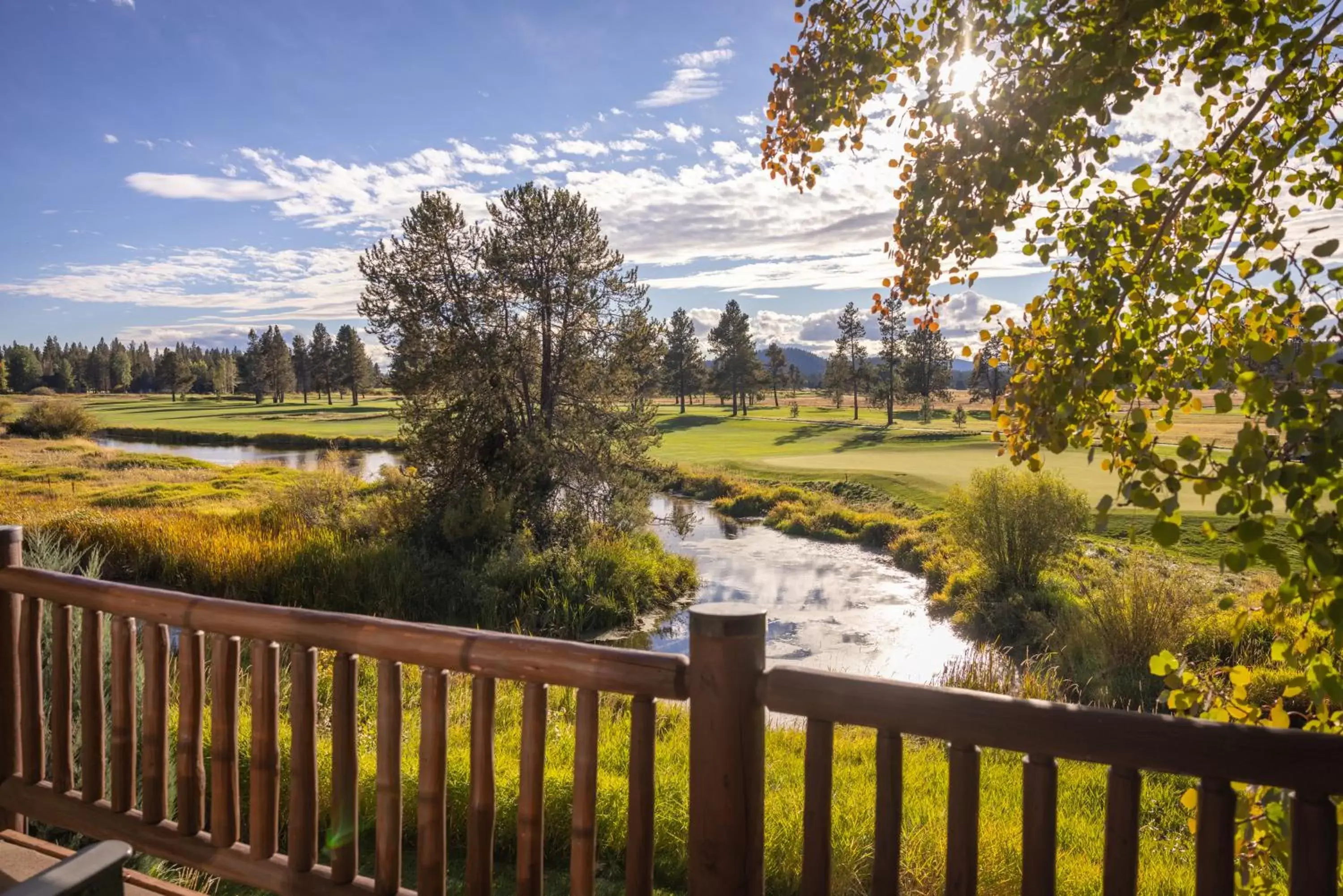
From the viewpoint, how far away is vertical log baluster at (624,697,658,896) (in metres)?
2.27

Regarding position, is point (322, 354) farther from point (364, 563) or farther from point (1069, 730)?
point (1069, 730)

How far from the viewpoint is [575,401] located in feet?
57.2

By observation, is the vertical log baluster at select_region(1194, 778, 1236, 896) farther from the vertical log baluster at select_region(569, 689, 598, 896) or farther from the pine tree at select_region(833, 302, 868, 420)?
the pine tree at select_region(833, 302, 868, 420)

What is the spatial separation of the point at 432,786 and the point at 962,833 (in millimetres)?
1526

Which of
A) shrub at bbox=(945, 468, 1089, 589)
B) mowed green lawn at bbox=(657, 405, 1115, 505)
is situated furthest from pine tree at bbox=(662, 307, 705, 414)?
shrub at bbox=(945, 468, 1089, 589)

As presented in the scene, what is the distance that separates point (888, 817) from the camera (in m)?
2.08

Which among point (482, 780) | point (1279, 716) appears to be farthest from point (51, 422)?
point (1279, 716)

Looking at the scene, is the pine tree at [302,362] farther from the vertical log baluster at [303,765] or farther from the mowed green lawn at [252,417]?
the vertical log baluster at [303,765]

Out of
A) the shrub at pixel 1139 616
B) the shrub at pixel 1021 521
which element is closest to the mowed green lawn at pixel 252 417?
the shrub at pixel 1021 521

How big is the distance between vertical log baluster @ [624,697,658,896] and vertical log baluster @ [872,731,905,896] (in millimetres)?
599

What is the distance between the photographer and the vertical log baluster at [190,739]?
9.68 feet

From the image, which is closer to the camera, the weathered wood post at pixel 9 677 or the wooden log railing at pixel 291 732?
the wooden log railing at pixel 291 732

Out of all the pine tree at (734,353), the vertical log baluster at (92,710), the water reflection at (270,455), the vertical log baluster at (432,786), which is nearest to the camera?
the vertical log baluster at (432,786)

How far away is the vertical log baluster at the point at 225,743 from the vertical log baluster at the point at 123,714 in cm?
43
